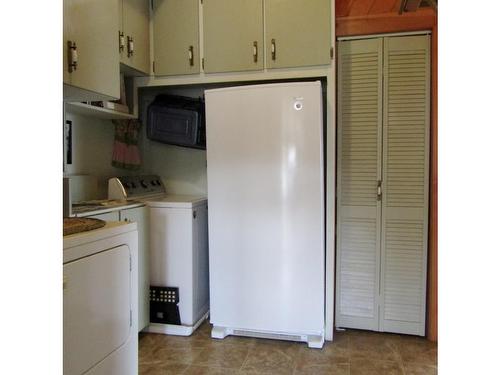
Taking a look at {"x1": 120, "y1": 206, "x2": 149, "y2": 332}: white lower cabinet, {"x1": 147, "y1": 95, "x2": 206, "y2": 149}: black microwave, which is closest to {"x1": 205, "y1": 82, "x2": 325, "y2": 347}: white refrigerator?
{"x1": 147, "y1": 95, "x2": 206, "y2": 149}: black microwave

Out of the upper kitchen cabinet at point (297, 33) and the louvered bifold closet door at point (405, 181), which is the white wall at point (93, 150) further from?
the louvered bifold closet door at point (405, 181)

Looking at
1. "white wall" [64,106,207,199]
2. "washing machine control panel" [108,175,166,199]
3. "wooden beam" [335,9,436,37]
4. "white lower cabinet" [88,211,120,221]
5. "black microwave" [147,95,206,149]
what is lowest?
A: "white lower cabinet" [88,211,120,221]

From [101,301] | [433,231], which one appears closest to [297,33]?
[433,231]

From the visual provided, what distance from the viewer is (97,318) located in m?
1.23

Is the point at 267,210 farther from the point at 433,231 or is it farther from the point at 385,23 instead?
the point at 385,23

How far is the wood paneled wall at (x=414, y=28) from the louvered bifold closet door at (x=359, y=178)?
10cm

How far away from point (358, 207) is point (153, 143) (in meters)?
1.70

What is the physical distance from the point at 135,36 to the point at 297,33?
1050 millimetres

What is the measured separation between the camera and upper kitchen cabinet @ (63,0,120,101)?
1367mm

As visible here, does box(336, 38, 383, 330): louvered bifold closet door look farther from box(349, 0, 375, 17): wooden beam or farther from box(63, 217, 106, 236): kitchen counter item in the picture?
box(63, 217, 106, 236): kitchen counter item

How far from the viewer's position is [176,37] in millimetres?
2645

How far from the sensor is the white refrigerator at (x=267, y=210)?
2336 millimetres
